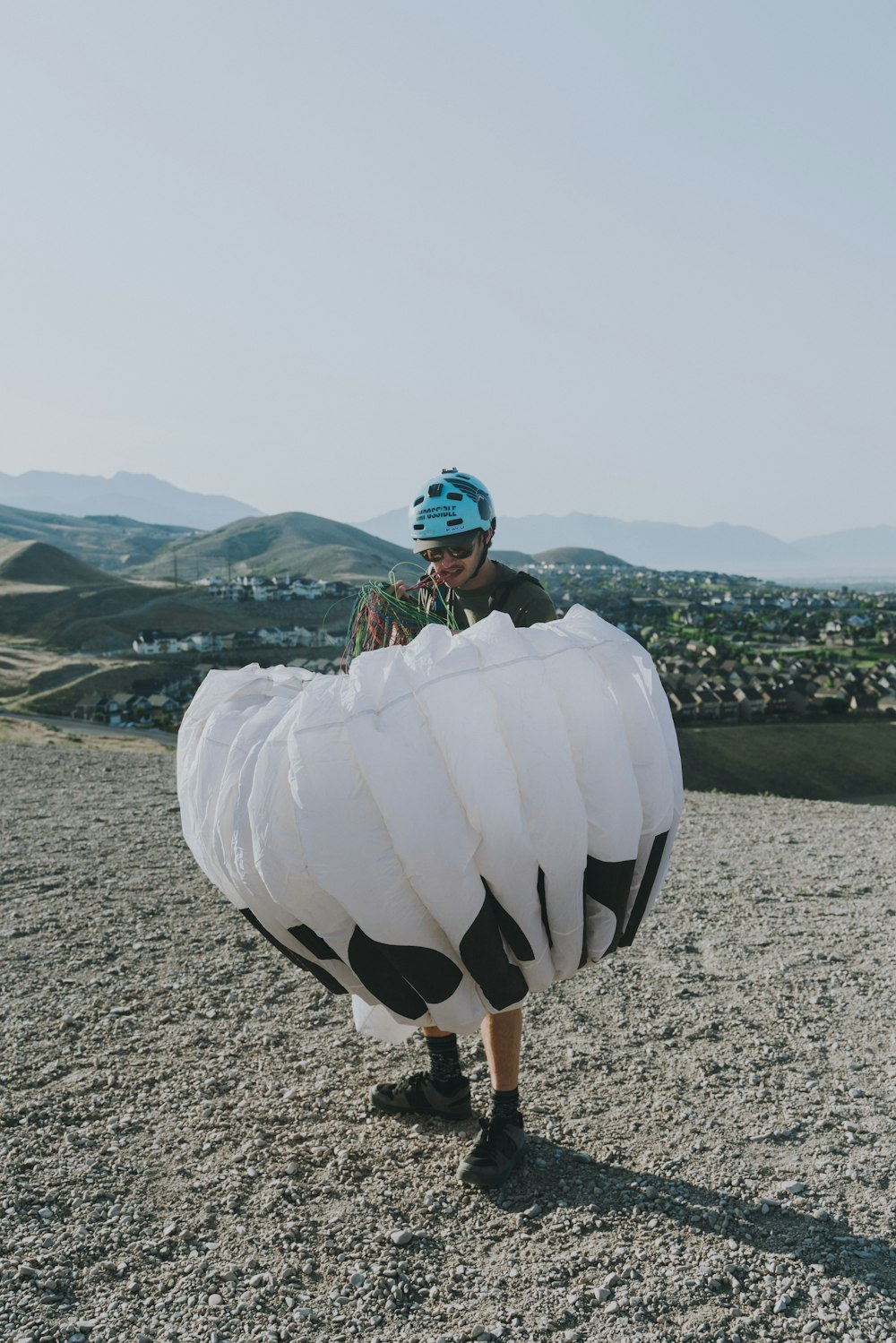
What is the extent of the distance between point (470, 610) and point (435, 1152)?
7.84 feet

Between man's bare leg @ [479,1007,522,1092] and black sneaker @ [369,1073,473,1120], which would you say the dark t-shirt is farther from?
black sneaker @ [369,1073,473,1120]

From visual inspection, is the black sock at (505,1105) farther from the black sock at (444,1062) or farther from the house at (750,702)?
the house at (750,702)

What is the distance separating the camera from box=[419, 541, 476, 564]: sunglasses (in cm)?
405

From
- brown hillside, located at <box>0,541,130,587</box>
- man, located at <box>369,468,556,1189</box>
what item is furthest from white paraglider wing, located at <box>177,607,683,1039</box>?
brown hillside, located at <box>0,541,130,587</box>

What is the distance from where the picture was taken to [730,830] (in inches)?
415

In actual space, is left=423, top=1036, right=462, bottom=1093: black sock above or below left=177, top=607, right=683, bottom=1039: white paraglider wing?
below

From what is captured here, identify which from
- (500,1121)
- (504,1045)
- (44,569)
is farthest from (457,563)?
(44,569)

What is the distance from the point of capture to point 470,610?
166 inches

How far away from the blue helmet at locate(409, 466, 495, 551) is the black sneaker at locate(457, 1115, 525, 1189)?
8.18 feet

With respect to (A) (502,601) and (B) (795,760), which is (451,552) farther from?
(B) (795,760)

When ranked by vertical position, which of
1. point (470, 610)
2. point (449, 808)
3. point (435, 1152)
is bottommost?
point (435, 1152)

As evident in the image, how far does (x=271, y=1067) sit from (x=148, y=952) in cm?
196

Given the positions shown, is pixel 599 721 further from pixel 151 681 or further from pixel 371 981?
pixel 151 681

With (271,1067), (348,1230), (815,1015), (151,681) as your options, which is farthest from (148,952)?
(151,681)
